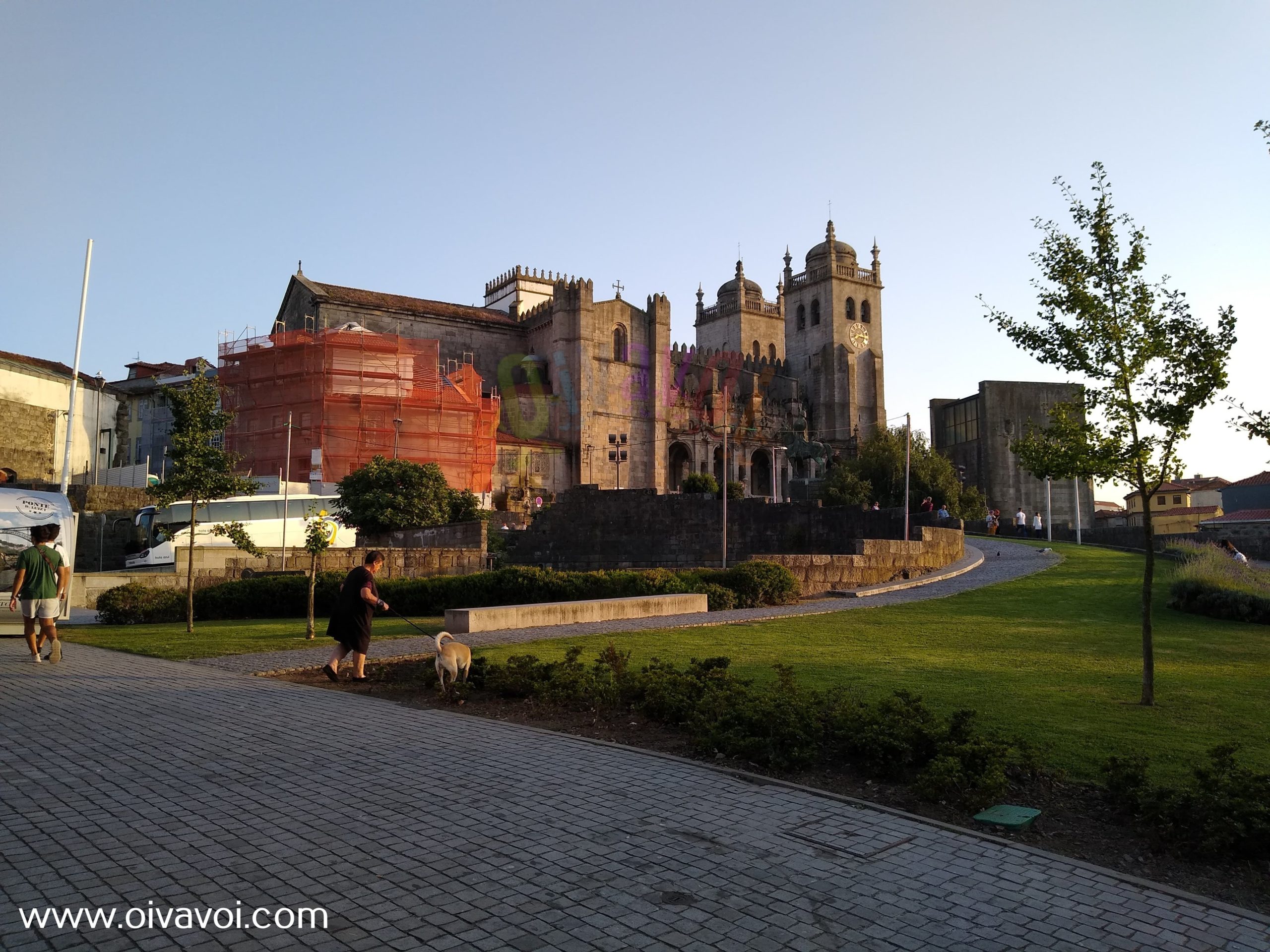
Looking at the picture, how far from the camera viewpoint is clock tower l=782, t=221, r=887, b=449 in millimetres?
85438

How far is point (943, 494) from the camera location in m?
51.5

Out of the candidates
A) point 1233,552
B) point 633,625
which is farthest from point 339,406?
point 1233,552

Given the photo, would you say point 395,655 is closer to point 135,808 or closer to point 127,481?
point 135,808

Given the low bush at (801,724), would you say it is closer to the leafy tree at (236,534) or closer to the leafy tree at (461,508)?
the leafy tree at (236,534)

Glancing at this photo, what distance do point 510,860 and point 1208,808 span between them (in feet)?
12.7

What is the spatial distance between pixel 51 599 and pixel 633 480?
52.4 metres

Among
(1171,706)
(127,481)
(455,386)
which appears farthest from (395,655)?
(127,481)

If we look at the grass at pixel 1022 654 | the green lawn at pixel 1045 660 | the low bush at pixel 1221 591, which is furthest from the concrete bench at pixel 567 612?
the low bush at pixel 1221 591

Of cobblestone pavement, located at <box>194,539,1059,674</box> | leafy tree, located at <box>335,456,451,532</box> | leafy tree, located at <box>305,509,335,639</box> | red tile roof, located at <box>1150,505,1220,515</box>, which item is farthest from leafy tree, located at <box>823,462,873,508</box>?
leafy tree, located at <box>305,509,335,639</box>

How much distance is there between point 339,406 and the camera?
150 feet

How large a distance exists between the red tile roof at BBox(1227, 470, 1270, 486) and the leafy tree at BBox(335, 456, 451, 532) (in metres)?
49.4

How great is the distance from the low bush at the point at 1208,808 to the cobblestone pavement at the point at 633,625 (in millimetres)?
9232

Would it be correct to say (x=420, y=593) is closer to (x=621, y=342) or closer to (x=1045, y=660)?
(x=1045, y=660)

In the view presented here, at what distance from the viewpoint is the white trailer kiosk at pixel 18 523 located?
16.0 metres
